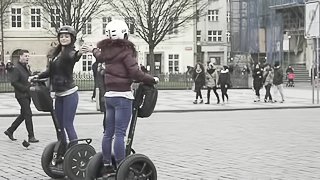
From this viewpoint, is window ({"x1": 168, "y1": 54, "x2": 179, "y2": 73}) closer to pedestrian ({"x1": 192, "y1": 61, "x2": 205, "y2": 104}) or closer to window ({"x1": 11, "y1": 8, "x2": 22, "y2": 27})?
window ({"x1": 11, "y1": 8, "x2": 22, "y2": 27})

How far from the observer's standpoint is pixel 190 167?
9.05 meters

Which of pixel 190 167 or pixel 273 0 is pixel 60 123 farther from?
pixel 273 0

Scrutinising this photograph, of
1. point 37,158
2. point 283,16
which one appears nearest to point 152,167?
point 37,158

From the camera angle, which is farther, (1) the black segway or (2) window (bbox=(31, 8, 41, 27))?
(2) window (bbox=(31, 8, 41, 27))

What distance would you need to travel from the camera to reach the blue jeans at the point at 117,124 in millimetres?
6672

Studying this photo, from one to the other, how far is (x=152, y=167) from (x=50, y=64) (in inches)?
86.5

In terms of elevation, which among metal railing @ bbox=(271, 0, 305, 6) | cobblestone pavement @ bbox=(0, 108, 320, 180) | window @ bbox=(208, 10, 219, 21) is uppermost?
window @ bbox=(208, 10, 219, 21)

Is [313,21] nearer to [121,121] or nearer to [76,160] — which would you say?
[76,160]

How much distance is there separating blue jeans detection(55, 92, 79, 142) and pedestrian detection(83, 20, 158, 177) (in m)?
1.54

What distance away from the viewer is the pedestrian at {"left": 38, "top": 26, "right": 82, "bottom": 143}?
809cm

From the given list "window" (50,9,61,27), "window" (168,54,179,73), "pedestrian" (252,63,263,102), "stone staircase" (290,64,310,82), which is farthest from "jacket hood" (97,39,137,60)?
"window" (168,54,179,73)

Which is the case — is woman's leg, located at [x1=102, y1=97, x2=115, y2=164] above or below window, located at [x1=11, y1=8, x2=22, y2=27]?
below

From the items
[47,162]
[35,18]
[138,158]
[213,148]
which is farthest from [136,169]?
[35,18]

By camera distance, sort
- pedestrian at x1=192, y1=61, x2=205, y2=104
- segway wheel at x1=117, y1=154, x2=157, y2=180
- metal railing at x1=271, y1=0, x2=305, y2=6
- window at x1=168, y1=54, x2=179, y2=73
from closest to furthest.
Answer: segway wheel at x1=117, y1=154, x2=157, y2=180 < pedestrian at x1=192, y1=61, x2=205, y2=104 < metal railing at x1=271, y1=0, x2=305, y2=6 < window at x1=168, y1=54, x2=179, y2=73
